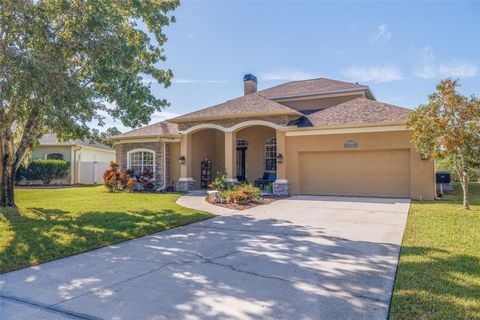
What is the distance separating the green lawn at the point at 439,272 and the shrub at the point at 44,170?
23.4m

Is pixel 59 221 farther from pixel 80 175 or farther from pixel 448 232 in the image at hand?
pixel 80 175

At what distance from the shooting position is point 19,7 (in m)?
8.35

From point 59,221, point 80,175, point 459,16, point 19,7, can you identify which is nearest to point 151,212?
point 59,221

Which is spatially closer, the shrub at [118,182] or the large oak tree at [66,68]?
the large oak tree at [66,68]

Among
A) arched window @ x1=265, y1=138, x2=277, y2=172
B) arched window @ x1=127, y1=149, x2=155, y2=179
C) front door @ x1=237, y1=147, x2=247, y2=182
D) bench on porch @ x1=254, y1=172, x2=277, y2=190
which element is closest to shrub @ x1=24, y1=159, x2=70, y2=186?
arched window @ x1=127, y1=149, x2=155, y2=179

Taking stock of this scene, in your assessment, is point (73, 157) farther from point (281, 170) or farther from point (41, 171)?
point (281, 170)

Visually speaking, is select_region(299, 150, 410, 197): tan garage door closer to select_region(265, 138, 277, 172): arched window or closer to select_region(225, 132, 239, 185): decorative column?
select_region(265, 138, 277, 172): arched window

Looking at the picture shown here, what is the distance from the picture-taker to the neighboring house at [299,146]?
47.4ft

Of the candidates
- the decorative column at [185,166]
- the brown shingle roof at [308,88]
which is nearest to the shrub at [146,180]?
the decorative column at [185,166]

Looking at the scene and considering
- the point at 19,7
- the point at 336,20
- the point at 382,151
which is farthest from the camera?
the point at 382,151

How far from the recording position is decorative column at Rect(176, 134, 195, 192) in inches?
717

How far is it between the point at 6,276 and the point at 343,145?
43.4 feet

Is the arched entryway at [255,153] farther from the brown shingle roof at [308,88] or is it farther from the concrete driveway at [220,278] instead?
the concrete driveway at [220,278]

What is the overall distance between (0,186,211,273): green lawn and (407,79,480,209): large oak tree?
8193 millimetres
